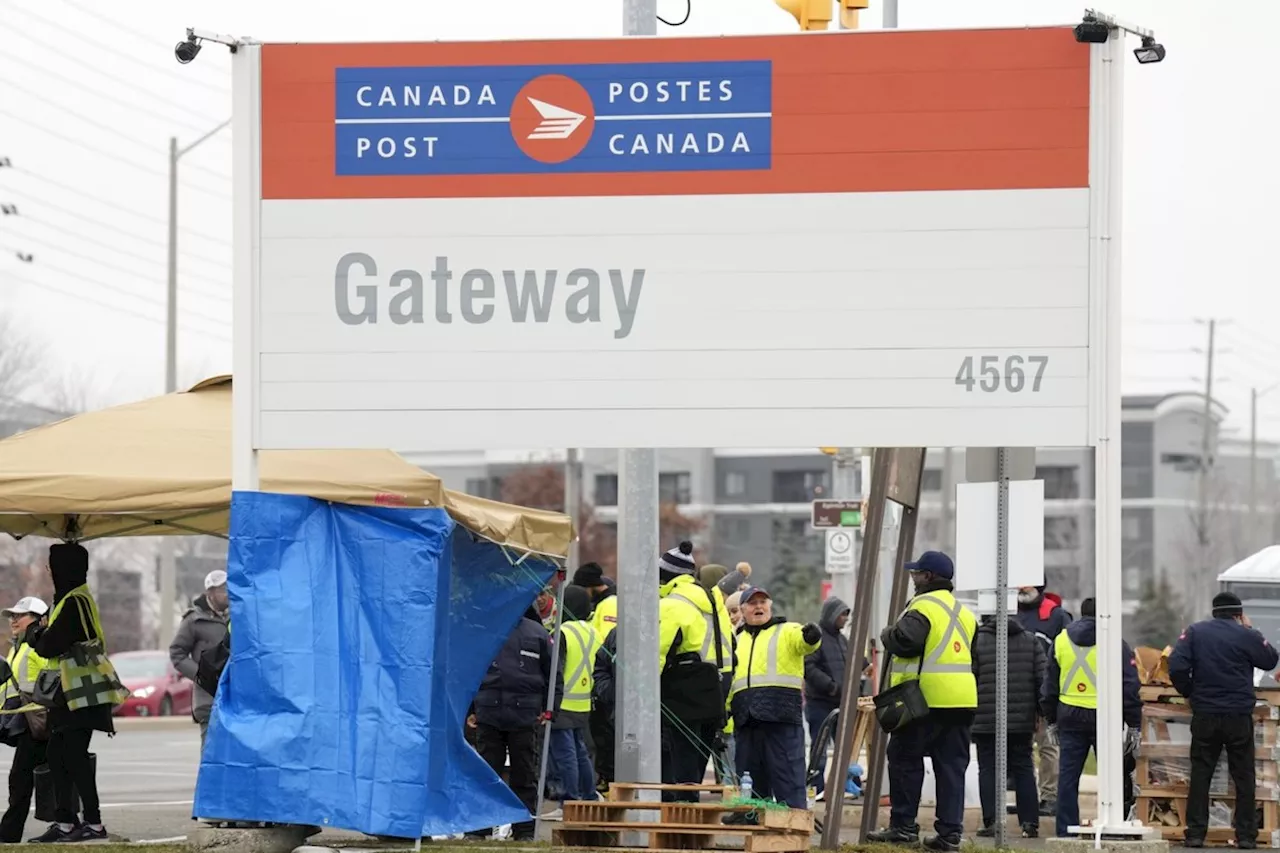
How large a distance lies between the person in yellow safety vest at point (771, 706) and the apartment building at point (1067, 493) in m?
92.4

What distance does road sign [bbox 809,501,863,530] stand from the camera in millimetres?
24719

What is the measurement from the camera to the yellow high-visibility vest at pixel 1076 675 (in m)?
15.5

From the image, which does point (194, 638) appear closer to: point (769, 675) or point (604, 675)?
point (604, 675)

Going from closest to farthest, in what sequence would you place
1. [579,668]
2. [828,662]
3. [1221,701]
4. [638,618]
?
1. [638,618]
2. [1221,701]
3. [579,668]
4. [828,662]

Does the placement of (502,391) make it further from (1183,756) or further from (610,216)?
(1183,756)

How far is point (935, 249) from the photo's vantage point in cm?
1183

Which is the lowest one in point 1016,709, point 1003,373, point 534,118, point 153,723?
point 153,723

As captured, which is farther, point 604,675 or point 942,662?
point 604,675

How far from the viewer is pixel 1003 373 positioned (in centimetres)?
1175

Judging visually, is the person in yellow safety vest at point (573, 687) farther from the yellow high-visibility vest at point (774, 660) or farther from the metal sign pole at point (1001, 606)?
the metal sign pole at point (1001, 606)

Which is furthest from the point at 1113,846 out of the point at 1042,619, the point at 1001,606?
the point at 1042,619

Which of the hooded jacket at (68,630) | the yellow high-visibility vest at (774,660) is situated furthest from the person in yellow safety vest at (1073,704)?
the hooded jacket at (68,630)

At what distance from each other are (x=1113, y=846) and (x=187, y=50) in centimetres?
680

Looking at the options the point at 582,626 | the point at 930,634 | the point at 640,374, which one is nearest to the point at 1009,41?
the point at 640,374
